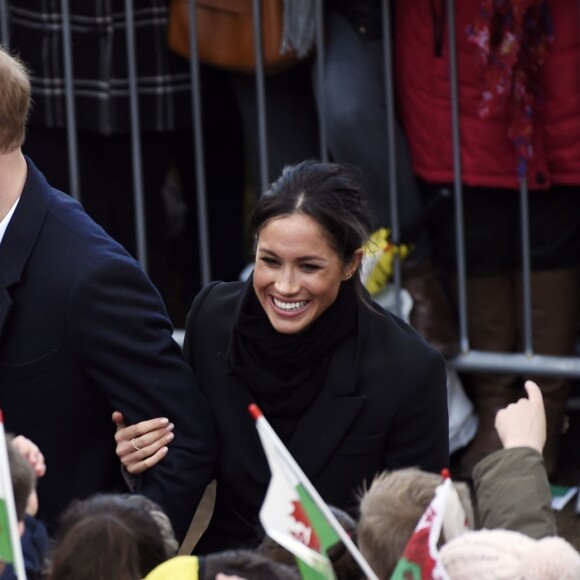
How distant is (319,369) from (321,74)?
1.83m

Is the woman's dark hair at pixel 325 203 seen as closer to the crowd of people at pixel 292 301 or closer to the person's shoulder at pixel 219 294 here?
the crowd of people at pixel 292 301

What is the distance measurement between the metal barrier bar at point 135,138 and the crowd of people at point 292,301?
0.24ft

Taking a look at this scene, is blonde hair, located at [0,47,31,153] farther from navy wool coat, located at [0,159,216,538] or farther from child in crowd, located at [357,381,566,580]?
child in crowd, located at [357,381,566,580]

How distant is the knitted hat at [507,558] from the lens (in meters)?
2.28

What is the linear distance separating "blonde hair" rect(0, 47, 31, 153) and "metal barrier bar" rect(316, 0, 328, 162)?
1.94 metres

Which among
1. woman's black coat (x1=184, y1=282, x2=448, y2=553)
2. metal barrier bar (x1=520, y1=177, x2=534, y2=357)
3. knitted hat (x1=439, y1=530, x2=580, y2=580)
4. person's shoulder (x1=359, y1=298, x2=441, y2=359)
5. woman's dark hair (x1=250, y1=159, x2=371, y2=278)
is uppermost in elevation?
woman's dark hair (x1=250, y1=159, x2=371, y2=278)

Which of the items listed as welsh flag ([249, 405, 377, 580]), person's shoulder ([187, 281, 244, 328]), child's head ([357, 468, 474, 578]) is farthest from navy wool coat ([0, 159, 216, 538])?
welsh flag ([249, 405, 377, 580])

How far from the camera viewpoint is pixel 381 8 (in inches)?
192

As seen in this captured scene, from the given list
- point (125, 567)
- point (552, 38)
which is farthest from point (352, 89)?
point (125, 567)

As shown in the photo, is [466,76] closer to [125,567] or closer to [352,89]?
[352,89]

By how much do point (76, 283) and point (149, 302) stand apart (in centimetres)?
16

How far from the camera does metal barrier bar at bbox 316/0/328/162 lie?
4.82m

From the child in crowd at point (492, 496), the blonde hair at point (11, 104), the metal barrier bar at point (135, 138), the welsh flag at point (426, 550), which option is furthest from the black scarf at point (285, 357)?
the metal barrier bar at point (135, 138)

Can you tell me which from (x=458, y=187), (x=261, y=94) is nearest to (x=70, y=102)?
(x=261, y=94)
